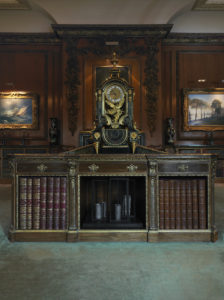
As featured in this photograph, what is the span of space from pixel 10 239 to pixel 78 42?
651cm

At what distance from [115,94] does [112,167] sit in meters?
0.94

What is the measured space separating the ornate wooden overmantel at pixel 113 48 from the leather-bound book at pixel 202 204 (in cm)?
509

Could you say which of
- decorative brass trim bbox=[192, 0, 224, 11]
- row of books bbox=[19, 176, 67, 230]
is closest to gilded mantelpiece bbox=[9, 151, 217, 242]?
row of books bbox=[19, 176, 67, 230]

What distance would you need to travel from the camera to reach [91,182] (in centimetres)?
335

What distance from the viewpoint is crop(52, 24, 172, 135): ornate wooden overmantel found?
7.74 meters

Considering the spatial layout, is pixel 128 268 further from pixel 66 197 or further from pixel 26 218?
pixel 26 218

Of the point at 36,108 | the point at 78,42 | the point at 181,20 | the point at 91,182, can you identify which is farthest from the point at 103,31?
the point at 91,182

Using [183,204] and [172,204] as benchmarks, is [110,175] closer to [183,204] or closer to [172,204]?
[172,204]

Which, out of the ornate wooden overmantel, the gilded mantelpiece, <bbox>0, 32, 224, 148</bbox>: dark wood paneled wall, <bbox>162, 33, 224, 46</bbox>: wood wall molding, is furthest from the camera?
<bbox>0, 32, 224, 148</bbox>: dark wood paneled wall

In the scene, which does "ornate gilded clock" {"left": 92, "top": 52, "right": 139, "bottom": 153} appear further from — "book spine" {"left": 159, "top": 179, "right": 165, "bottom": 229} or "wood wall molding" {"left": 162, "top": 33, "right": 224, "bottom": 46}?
"wood wall molding" {"left": 162, "top": 33, "right": 224, "bottom": 46}

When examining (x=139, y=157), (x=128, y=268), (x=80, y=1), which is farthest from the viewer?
(x=80, y=1)

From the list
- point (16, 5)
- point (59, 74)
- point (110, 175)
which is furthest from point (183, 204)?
point (16, 5)

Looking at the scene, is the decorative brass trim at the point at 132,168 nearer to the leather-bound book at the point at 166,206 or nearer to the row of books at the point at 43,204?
the leather-bound book at the point at 166,206

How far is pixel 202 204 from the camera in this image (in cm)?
296
